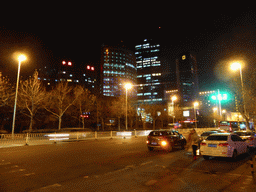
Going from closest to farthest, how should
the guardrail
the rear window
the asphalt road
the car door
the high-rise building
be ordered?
the asphalt road
the rear window
the car door
the guardrail
the high-rise building

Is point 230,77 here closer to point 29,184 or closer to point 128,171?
point 128,171

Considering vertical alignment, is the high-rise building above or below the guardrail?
above

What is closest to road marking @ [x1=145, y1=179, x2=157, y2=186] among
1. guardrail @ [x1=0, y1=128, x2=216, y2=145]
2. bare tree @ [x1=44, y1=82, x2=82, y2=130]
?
guardrail @ [x1=0, y1=128, x2=216, y2=145]

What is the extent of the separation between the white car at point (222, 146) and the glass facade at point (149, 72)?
154 m

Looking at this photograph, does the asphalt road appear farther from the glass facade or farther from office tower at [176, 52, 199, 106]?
office tower at [176, 52, 199, 106]

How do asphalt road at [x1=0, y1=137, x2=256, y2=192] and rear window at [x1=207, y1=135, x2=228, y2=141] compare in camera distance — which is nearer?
asphalt road at [x1=0, y1=137, x2=256, y2=192]

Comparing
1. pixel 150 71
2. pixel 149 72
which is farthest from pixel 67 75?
pixel 150 71

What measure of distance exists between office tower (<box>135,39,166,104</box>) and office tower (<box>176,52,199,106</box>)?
2036cm

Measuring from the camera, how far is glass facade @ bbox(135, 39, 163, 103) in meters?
169

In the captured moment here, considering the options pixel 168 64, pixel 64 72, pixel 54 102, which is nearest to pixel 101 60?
pixel 64 72

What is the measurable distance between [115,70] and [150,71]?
39370 mm

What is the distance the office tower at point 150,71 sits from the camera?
169 metres

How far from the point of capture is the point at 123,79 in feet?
503

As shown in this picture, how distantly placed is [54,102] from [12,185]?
107ft
